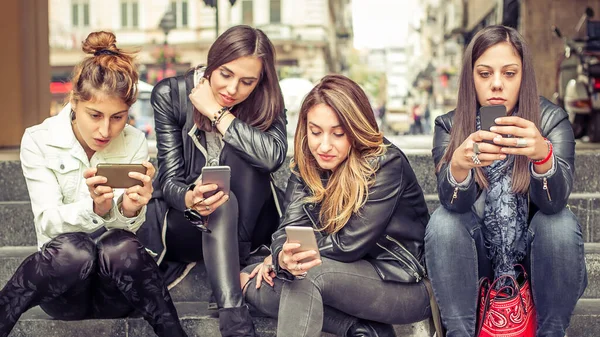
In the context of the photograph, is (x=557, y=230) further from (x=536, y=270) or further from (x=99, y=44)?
(x=99, y=44)

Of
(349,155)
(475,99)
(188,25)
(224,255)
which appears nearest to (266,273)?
(224,255)

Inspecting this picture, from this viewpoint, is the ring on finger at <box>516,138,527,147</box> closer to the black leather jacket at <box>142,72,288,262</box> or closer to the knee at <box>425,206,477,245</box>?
the knee at <box>425,206,477,245</box>

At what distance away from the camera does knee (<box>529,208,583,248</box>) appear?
8.71 feet

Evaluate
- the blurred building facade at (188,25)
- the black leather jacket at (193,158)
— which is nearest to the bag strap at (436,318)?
the black leather jacket at (193,158)

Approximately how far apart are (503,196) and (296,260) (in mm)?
806

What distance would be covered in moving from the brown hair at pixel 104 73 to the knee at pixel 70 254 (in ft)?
1.76

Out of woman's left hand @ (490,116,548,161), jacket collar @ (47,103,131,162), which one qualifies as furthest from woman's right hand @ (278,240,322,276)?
jacket collar @ (47,103,131,162)

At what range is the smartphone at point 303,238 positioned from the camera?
2.50m

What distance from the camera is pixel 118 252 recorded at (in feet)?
9.28

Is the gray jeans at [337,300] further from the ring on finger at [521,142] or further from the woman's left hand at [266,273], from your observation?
the ring on finger at [521,142]

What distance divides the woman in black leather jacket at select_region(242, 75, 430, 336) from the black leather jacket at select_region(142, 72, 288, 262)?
0.22m

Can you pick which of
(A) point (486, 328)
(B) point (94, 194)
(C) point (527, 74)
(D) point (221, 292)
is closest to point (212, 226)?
(D) point (221, 292)

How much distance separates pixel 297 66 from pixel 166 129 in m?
35.2

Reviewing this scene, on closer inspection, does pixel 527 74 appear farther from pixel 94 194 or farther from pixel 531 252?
pixel 94 194
